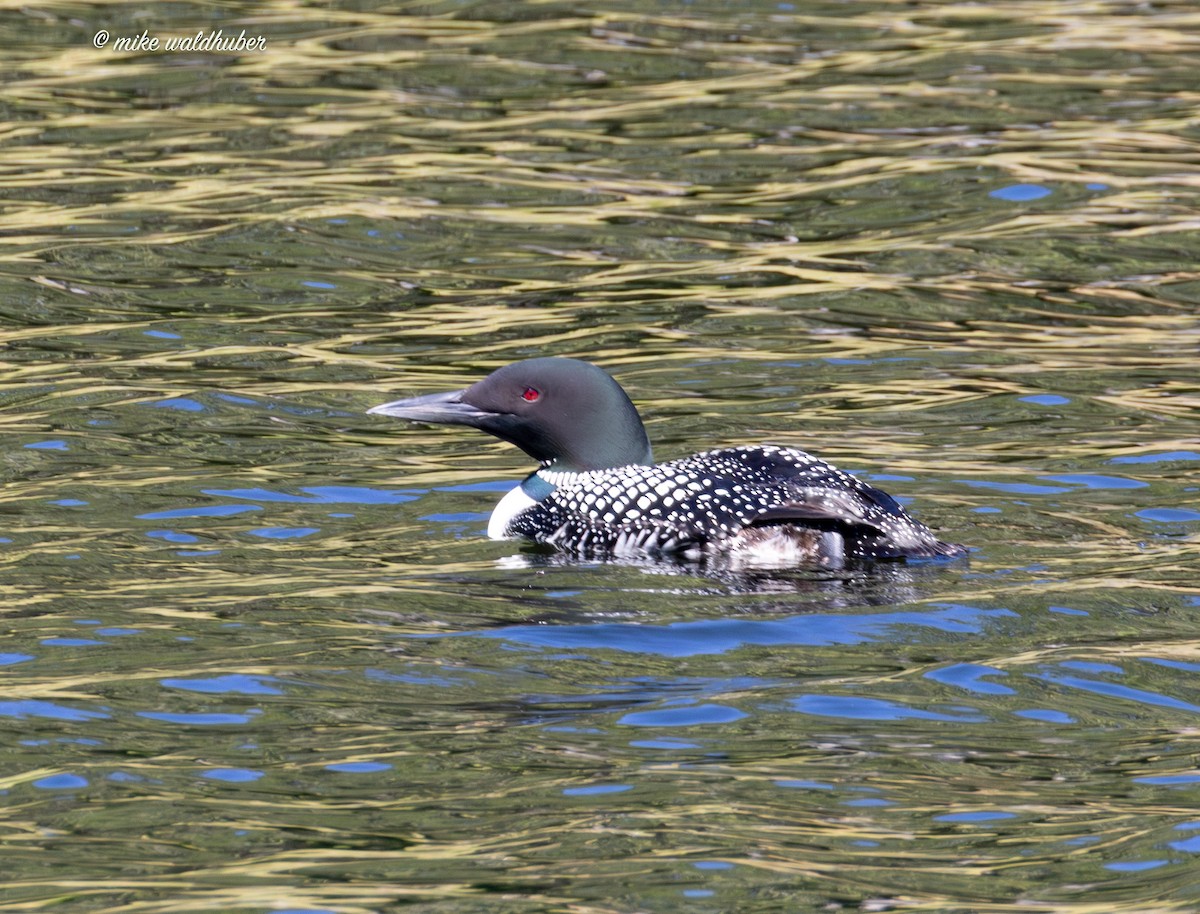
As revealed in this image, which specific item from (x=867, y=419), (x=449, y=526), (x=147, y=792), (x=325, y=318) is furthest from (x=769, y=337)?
(x=147, y=792)

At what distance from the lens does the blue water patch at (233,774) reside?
467cm

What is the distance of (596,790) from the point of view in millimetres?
4574

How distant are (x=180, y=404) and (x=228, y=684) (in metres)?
3.39

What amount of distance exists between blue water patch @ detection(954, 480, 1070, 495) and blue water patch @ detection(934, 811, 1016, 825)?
9.50 ft

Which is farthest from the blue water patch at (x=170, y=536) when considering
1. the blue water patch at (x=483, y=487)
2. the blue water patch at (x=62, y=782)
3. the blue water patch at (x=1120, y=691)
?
the blue water patch at (x=1120, y=691)

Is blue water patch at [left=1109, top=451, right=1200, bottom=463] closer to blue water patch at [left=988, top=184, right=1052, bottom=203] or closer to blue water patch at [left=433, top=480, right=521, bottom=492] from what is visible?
blue water patch at [left=433, top=480, right=521, bottom=492]

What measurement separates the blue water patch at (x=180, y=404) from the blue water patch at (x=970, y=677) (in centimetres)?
393

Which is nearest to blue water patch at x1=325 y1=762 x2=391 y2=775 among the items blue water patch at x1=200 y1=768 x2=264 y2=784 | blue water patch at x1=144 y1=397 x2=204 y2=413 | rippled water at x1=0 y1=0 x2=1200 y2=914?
rippled water at x1=0 y1=0 x2=1200 y2=914

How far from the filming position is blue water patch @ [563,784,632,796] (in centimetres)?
456

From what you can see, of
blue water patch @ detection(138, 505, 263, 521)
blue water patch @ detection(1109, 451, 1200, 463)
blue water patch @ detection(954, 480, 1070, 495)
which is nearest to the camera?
blue water patch @ detection(138, 505, 263, 521)

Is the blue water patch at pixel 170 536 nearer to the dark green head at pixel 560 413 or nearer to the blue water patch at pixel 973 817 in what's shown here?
the dark green head at pixel 560 413

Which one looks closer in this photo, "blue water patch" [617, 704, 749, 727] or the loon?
"blue water patch" [617, 704, 749, 727]

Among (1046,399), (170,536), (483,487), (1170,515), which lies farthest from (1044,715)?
(1046,399)

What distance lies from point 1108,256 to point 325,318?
3.70 m
